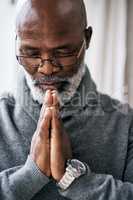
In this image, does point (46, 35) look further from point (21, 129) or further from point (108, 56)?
point (108, 56)

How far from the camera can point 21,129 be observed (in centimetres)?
125

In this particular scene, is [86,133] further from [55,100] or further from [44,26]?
[44,26]

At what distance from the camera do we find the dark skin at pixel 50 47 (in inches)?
43.2

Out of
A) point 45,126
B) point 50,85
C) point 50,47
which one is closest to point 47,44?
point 50,47

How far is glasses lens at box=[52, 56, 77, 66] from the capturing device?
3.83 ft

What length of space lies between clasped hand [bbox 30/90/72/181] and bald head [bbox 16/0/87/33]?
211 millimetres

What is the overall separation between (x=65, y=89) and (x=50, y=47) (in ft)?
0.46

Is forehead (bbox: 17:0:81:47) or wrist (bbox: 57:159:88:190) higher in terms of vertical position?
forehead (bbox: 17:0:81:47)

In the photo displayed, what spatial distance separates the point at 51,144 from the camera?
111cm

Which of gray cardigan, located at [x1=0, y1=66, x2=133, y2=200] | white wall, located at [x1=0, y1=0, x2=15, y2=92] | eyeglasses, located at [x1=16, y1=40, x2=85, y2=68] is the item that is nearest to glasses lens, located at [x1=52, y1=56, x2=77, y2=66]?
eyeglasses, located at [x1=16, y1=40, x2=85, y2=68]

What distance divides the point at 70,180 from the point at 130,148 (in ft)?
0.88

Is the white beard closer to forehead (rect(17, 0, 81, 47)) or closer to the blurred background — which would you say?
forehead (rect(17, 0, 81, 47))

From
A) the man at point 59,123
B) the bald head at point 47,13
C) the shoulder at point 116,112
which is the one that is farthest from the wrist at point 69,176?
the bald head at point 47,13

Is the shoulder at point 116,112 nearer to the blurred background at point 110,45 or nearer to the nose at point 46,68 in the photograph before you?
the nose at point 46,68
